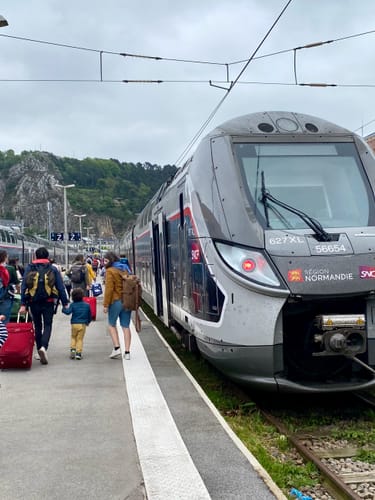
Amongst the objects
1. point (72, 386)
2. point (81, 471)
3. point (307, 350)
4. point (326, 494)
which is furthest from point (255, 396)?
point (81, 471)

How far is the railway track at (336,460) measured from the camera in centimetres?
461

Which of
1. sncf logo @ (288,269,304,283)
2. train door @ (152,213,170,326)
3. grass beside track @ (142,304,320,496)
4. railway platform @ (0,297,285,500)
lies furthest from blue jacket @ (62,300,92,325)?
sncf logo @ (288,269,304,283)

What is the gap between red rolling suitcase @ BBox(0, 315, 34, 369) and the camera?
27.1 feet

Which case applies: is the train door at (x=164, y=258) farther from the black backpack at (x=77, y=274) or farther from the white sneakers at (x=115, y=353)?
the black backpack at (x=77, y=274)

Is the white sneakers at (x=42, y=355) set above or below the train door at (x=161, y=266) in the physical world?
below

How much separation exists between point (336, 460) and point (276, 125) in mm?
3833

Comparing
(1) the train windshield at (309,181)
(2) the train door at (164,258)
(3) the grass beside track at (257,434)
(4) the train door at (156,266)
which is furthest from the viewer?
(4) the train door at (156,266)

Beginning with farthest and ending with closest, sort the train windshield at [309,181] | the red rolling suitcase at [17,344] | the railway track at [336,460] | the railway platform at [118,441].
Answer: the red rolling suitcase at [17,344]
the train windshield at [309,181]
the railway track at [336,460]
the railway platform at [118,441]

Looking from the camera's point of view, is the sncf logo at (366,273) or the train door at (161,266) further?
the train door at (161,266)

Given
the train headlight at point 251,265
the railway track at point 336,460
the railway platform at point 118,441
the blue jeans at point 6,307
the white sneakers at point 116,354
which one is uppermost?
the train headlight at point 251,265

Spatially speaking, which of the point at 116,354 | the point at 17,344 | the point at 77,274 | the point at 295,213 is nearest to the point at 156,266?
the point at 77,274

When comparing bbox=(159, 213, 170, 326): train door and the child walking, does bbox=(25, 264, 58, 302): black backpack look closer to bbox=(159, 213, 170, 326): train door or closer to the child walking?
the child walking

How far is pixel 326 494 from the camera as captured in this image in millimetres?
4648

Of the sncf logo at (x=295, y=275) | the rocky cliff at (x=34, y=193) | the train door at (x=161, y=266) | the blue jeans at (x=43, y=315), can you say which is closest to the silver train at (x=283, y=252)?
the sncf logo at (x=295, y=275)
